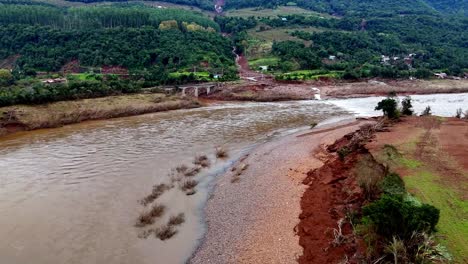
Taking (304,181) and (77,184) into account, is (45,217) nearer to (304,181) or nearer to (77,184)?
(77,184)

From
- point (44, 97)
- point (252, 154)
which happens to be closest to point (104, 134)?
point (44, 97)

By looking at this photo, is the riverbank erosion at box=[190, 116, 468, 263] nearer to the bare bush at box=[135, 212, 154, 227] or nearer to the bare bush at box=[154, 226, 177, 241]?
the bare bush at box=[154, 226, 177, 241]

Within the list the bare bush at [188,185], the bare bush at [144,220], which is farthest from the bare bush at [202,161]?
the bare bush at [144,220]

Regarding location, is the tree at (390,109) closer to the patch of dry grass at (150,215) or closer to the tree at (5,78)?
the patch of dry grass at (150,215)

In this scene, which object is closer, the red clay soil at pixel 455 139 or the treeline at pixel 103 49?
the red clay soil at pixel 455 139

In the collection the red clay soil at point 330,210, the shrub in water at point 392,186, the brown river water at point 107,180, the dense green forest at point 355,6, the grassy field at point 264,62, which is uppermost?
the dense green forest at point 355,6

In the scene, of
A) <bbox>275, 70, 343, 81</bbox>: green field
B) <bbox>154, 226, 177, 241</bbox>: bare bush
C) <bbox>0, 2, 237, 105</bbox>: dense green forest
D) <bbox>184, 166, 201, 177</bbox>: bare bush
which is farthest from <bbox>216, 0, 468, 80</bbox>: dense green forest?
<bbox>154, 226, 177, 241</bbox>: bare bush

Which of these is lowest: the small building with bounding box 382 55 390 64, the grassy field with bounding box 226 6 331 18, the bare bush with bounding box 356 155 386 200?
the bare bush with bounding box 356 155 386 200
